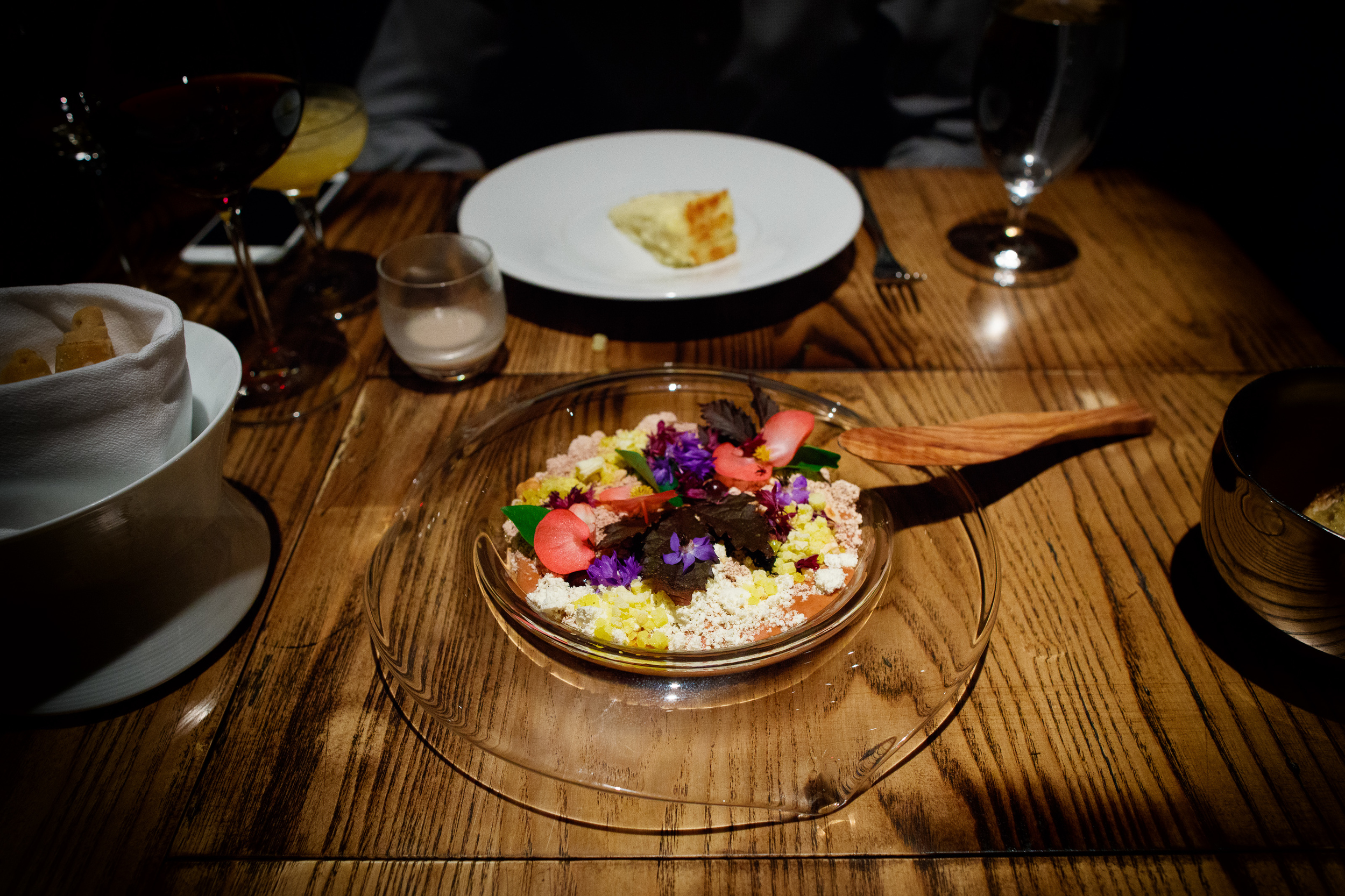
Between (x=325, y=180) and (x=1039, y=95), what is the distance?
972 mm

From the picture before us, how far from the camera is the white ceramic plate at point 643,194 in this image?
0.98m

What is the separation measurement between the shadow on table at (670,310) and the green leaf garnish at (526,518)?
16.6 inches

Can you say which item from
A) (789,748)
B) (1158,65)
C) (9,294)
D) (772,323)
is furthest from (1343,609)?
(1158,65)

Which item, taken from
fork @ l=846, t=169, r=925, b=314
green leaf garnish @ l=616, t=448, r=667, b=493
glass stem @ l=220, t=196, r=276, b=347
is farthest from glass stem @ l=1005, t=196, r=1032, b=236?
glass stem @ l=220, t=196, r=276, b=347

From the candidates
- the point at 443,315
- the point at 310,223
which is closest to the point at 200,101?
the point at 443,315

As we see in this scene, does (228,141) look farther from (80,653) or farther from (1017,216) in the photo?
(1017,216)

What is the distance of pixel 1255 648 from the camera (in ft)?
1.95

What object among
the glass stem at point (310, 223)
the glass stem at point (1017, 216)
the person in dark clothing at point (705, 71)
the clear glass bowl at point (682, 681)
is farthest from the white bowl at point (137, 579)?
the person in dark clothing at point (705, 71)

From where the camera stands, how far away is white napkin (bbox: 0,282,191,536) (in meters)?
0.47

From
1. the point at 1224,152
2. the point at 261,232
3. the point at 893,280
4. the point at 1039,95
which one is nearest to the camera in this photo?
the point at 1039,95

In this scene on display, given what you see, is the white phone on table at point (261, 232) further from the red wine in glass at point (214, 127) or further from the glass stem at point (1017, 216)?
the glass stem at point (1017, 216)

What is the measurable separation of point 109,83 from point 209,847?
643 millimetres

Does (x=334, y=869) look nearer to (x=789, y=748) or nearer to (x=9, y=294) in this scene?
(x=789, y=748)

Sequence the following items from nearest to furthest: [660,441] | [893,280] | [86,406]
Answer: [86,406]
[660,441]
[893,280]
